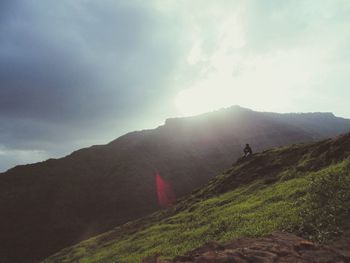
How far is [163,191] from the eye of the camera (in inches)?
4975

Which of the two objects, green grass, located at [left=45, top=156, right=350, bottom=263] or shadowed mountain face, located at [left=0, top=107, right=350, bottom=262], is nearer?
green grass, located at [left=45, top=156, right=350, bottom=263]

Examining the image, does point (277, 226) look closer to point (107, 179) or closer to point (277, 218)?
point (277, 218)

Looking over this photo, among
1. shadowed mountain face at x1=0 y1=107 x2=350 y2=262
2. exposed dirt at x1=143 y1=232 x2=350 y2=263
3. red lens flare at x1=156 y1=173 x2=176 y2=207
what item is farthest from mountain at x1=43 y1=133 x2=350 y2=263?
red lens flare at x1=156 y1=173 x2=176 y2=207

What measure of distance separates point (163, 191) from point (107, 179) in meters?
20.3

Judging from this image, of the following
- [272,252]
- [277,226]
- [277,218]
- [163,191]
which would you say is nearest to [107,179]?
[163,191]

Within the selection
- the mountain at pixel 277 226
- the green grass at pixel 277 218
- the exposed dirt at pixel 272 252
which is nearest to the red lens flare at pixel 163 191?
the mountain at pixel 277 226

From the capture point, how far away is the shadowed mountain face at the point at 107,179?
3920 inches

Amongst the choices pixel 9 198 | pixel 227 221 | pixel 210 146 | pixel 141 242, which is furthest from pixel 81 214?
pixel 227 221

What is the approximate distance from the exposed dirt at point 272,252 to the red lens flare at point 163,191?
10053 centimetres

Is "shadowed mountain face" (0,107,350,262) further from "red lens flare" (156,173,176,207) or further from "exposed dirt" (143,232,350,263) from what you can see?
"exposed dirt" (143,232,350,263)

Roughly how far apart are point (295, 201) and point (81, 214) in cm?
9858

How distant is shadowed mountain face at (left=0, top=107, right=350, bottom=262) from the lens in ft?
327

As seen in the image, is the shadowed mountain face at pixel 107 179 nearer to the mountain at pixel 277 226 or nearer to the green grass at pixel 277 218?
the mountain at pixel 277 226

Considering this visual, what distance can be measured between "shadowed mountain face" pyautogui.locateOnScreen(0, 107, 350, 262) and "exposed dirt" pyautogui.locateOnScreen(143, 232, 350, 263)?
79596mm
